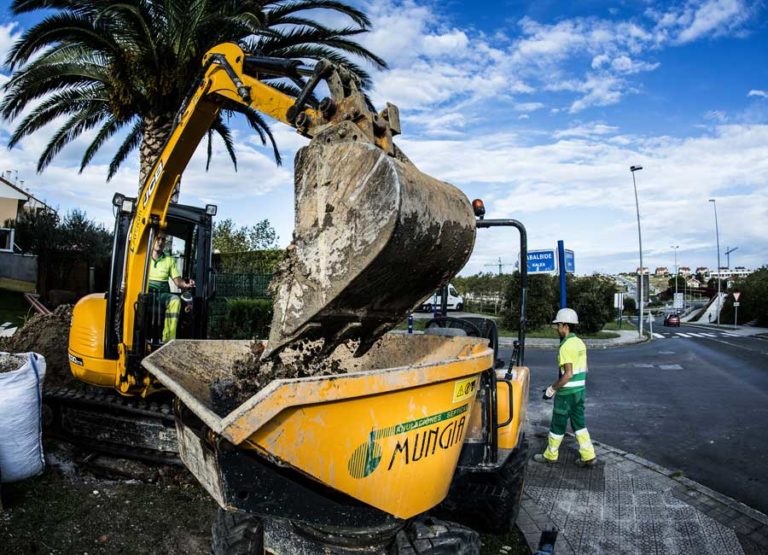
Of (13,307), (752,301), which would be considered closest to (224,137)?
(13,307)

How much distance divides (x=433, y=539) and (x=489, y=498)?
1.18 metres

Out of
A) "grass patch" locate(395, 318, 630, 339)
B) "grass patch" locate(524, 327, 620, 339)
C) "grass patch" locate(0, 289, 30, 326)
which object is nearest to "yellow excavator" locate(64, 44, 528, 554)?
"grass patch" locate(0, 289, 30, 326)

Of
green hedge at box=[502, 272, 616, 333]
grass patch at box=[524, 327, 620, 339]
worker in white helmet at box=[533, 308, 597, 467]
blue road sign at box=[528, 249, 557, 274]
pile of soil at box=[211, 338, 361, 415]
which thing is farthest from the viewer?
green hedge at box=[502, 272, 616, 333]

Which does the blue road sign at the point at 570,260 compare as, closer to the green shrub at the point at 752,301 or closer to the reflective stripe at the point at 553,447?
the reflective stripe at the point at 553,447

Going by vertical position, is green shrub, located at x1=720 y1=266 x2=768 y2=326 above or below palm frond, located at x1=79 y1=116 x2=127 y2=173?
below

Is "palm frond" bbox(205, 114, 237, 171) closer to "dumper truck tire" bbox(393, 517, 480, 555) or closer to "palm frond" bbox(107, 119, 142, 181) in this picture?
"palm frond" bbox(107, 119, 142, 181)

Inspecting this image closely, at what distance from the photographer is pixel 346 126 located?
281 cm

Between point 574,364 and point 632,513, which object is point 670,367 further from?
point 632,513

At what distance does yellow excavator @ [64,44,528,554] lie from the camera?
233 cm

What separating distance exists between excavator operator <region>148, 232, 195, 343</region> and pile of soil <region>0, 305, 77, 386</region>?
242 cm

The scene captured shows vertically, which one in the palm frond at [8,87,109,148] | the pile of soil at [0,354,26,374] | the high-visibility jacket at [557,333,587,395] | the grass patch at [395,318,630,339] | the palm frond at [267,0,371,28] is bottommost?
the grass patch at [395,318,630,339]

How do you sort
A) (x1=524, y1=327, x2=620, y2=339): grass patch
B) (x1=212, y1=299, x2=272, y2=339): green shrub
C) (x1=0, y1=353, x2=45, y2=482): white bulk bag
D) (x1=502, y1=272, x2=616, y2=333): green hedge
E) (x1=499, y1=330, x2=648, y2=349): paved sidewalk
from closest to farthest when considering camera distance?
(x1=0, y1=353, x2=45, y2=482): white bulk bag → (x1=212, y1=299, x2=272, y2=339): green shrub → (x1=499, y1=330, x2=648, y2=349): paved sidewalk → (x1=524, y1=327, x2=620, y2=339): grass patch → (x1=502, y1=272, x2=616, y2=333): green hedge

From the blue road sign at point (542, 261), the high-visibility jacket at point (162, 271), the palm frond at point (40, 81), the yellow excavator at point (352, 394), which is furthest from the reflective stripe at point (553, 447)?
the palm frond at point (40, 81)

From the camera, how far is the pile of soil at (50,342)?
7215 millimetres
